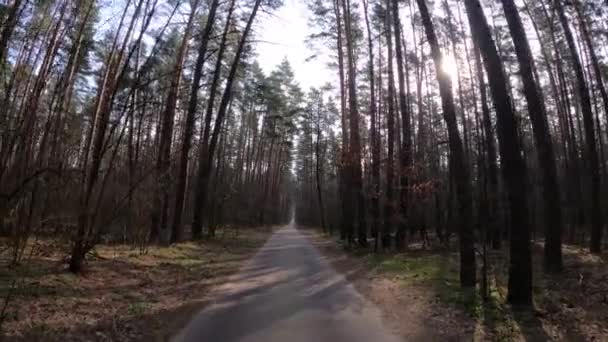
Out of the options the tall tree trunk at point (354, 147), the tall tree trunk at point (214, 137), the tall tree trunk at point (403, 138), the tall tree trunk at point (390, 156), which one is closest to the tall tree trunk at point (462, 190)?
the tall tree trunk at point (403, 138)

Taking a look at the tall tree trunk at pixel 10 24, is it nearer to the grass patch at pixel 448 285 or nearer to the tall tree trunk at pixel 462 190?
the tall tree trunk at pixel 462 190

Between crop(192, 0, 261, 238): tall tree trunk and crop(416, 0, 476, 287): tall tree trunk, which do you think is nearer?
crop(416, 0, 476, 287): tall tree trunk

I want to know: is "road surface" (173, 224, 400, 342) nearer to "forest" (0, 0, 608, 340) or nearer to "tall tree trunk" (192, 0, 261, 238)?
"forest" (0, 0, 608, 340)

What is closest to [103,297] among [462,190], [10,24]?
[10,24]

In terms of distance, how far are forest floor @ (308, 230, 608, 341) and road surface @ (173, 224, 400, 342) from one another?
444 mm

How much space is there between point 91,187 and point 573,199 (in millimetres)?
24057

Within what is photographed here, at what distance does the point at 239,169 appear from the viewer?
46.2 m

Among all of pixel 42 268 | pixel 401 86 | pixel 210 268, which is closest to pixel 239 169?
pixel 401 86

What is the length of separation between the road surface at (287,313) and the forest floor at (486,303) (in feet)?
1.46

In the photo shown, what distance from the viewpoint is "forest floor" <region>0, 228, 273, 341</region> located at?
18.6 feet

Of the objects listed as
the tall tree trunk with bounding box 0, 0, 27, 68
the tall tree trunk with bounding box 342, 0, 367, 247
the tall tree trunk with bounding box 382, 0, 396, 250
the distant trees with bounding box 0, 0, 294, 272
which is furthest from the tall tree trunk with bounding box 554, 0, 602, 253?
the tall tree trunk with bounding box 0, 0, 27, 68

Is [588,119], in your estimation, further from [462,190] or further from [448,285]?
[448,285]

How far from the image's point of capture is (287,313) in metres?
7.34

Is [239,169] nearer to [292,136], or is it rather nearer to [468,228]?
[292,136]
